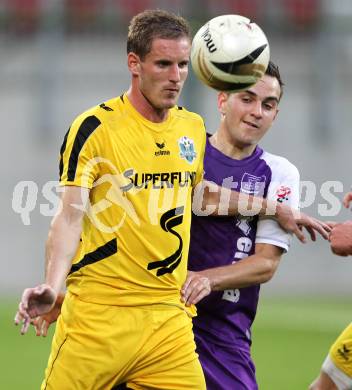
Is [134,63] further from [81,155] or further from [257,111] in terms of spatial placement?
[257,111]

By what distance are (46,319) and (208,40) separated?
1760 mm

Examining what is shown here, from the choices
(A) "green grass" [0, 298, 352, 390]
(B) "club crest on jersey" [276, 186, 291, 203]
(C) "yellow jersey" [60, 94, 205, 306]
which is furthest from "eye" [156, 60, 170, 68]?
(A) "green grass" [0, 298, 352, 390]

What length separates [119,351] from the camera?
205 inches

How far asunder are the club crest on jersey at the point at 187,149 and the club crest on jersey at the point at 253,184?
2.07 feet

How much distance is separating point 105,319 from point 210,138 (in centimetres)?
158

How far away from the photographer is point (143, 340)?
523cm

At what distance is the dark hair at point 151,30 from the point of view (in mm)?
5336

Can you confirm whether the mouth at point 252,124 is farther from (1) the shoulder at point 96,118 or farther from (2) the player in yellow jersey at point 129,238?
(1) the shoulder at point 96,118

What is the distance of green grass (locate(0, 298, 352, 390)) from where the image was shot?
387 inches

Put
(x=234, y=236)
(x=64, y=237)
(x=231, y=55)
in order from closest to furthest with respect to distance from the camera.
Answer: (x=64, y=237) < (x=231, y=55) < (x=234, y=236)

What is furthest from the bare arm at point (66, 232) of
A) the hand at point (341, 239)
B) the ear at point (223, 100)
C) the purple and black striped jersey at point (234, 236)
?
the hand at point (341, 239)

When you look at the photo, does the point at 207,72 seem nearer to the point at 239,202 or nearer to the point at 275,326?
the point at 239,202

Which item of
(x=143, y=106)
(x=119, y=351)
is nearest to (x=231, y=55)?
(x=143, y=106)

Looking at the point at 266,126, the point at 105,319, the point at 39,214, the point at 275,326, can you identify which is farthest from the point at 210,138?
the point at 39,214
